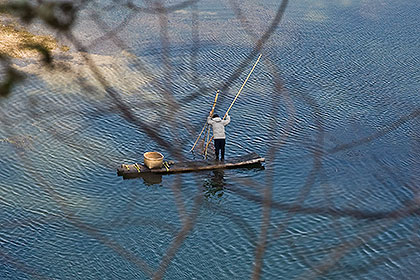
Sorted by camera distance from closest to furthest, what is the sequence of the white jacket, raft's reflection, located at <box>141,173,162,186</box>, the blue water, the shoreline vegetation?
the blue water < raft's reflection, located at <box>141,173,162,186</box> < the white jacket < the shoreline vegetation

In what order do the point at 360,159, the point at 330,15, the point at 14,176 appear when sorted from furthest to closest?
the point at 330,15 → the point at 360,159 → the point at 14,176

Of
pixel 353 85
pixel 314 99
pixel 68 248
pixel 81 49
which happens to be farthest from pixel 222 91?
pixel 68 248

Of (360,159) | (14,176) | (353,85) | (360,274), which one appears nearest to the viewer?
(360,274)

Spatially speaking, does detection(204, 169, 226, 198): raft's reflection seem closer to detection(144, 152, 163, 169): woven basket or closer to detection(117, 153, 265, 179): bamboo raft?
detection(117, 153, 265, 179): bamboo raft

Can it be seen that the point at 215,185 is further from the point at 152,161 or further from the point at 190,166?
the point at 152,161

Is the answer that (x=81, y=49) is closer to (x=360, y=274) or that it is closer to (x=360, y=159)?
(x=360, y=159)

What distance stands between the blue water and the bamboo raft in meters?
0.12

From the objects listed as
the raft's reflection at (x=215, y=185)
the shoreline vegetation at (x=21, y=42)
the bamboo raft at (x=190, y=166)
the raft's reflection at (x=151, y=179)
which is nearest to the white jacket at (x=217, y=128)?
the bamboo raft at (x=190, y=166)

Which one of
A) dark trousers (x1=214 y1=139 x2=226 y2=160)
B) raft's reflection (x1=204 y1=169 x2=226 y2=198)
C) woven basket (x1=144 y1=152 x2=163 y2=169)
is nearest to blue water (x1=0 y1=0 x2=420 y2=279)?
raft's reflection (x1=204 y1=169 x2=226 y2=198)

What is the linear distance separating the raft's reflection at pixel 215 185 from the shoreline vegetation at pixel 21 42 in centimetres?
599

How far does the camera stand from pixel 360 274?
8.66 metres

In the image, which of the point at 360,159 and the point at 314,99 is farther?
the point at 314,99

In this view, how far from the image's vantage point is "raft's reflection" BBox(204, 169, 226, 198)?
1040 cm

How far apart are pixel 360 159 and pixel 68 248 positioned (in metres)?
5.30
